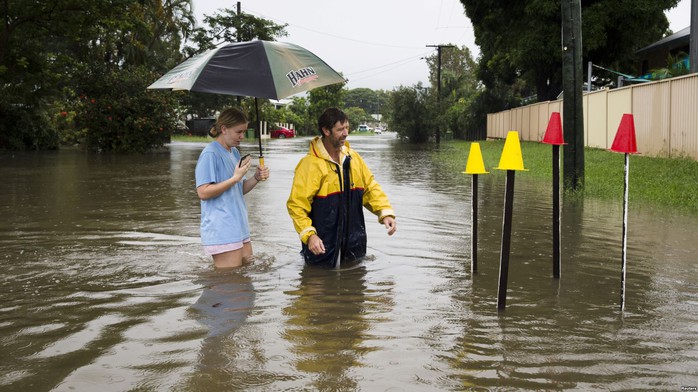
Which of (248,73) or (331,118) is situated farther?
(248,73)

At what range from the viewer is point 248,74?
6219mm

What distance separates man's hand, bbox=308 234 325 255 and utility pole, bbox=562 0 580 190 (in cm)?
748

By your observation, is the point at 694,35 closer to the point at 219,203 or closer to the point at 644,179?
the point at 644,179

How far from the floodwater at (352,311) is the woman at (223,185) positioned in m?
0.33

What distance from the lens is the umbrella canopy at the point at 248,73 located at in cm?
609

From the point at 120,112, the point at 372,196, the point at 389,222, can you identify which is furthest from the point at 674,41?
the point at 389,222

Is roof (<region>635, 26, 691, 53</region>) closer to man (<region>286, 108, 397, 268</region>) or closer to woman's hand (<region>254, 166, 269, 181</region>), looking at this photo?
man (<region>286, 108, 397, 268</region>)

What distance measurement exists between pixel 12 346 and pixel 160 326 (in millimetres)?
836

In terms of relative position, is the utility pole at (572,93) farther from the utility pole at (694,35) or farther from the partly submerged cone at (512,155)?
the partly submerged cone at (512,155)

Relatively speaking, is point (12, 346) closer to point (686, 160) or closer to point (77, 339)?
point (77, 339)

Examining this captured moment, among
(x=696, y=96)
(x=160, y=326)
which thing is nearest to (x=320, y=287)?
(x=160, y=326)

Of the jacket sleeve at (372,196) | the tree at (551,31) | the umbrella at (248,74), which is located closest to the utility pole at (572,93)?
the jacket sleeve at (372,196)

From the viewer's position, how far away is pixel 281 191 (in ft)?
45.8

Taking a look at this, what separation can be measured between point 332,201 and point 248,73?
1265 millimetres
